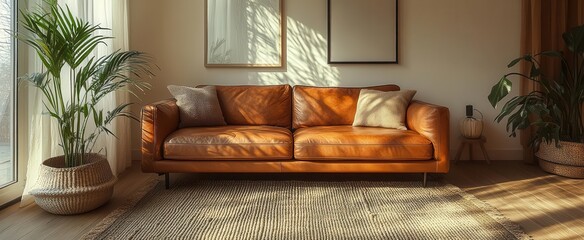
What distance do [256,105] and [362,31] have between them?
1.17 meters

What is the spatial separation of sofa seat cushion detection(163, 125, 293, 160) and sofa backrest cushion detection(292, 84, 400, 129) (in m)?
0.63

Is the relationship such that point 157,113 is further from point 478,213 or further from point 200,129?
point 478,213

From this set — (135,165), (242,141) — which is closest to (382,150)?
(242,141)

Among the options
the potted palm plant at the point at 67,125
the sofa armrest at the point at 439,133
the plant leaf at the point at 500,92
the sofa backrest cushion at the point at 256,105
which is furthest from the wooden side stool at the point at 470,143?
the potted palm plant at the point at 67,125

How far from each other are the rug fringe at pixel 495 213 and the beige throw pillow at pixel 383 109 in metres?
0.60

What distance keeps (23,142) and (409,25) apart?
10.3 feet

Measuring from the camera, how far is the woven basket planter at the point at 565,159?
3.17m

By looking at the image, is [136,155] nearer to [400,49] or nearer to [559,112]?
[400,49]

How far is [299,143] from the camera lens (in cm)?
283

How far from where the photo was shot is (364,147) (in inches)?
110

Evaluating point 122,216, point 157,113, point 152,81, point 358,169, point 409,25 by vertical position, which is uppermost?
point 409,25

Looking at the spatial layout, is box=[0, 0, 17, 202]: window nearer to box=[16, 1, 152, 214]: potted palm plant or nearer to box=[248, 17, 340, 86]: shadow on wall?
box=[16, 1, 152, 214]: potted palm plant

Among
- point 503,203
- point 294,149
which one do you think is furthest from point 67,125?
point 503,203

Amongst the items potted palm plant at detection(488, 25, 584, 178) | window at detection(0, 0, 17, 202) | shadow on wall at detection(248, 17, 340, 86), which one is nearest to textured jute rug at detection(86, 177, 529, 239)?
window at detection(0, 0, 17, 202)
